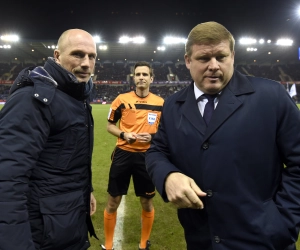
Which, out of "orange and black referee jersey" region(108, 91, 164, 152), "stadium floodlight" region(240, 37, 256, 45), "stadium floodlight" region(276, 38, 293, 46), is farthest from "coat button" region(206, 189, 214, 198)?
"stadium floodlight" region(276, 38, 293, 46)

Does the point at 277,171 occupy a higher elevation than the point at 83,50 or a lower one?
lower

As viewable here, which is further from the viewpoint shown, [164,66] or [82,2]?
[164,66]

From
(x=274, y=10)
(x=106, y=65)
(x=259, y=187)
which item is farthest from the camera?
(x=106, y=65)

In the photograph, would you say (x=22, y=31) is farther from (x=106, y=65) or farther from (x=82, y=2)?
(x=106, y=65)

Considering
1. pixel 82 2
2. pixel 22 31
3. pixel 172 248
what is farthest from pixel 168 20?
pixel 172 248

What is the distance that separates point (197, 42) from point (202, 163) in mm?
723

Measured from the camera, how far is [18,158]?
4.81 feet

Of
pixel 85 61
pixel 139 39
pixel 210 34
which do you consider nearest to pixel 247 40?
pixel 139 39

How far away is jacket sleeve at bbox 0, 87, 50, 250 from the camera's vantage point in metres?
1.39

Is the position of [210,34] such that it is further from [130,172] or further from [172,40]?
[172,40]

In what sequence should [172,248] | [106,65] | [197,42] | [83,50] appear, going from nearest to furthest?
[197,42]
[83,50]
[172,248]
[106,65]

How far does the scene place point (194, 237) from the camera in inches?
64.2

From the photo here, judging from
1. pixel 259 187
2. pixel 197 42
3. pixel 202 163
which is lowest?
pixel 259 187

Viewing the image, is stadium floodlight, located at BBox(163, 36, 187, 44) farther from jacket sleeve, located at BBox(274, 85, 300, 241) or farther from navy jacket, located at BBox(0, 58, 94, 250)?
jacket sleeve, located at BBox(274, 85, 300, 241)
